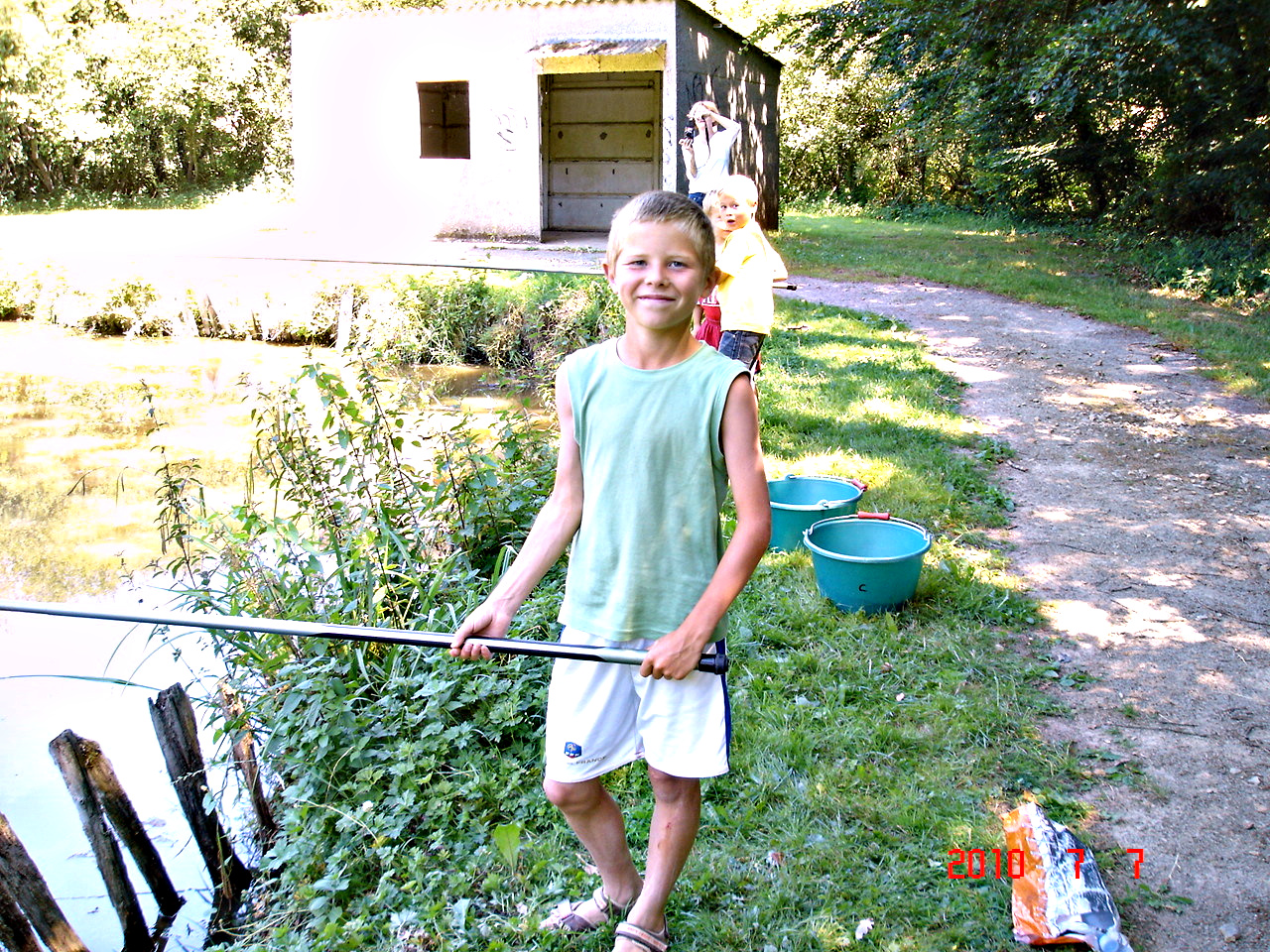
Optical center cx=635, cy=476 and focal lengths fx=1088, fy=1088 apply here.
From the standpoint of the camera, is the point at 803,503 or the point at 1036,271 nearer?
the point at 803,503

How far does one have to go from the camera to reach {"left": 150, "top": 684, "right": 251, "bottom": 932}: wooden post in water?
3.27m

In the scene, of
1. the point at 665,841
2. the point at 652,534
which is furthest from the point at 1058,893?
the point at 652,534

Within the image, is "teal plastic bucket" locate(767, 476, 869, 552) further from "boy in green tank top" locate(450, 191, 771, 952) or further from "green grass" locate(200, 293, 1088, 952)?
"boy in green tank top" locate(450, 191, 771, 952)

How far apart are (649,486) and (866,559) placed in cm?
204

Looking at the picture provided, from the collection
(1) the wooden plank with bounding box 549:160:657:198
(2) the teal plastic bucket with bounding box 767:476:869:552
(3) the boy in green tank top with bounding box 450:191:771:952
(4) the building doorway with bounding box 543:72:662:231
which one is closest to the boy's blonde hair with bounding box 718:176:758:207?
(2) the teal plastic bucket with bounding box 767:476:869:552

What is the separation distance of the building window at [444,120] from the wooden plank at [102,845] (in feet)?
51.0

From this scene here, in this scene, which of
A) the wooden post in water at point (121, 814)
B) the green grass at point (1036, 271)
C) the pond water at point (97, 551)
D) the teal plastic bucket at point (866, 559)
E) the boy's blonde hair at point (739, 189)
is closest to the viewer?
the wooden post in water at point (121, 814)

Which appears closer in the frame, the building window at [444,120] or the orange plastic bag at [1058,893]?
the orange plastic bag at [1058,893]

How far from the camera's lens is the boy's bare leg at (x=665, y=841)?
231 cm

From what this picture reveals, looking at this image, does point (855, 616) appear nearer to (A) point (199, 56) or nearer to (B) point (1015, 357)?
(B) point (1015, 357)

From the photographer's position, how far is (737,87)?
18.0 meters

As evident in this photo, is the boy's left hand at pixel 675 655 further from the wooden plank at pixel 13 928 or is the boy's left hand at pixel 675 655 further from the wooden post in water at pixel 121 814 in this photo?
the wooden plank at pixel 13 928
